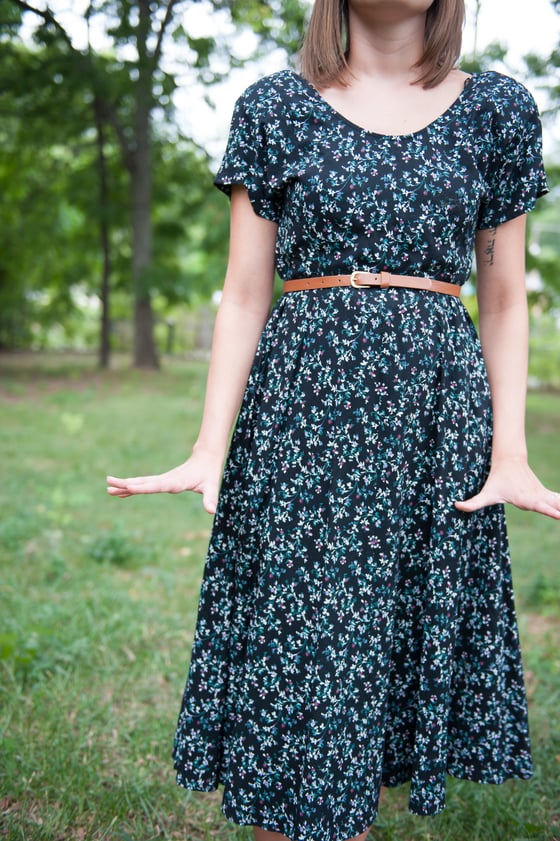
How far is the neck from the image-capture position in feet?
5.38

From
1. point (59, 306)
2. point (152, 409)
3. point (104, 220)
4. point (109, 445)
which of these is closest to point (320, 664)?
point (109, 445)

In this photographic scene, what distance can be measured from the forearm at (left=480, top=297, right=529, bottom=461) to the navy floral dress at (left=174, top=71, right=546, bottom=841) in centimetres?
4

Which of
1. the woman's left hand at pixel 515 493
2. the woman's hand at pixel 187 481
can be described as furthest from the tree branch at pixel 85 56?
the woman's left hand at pixel 515 493

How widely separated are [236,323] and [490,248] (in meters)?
0.56

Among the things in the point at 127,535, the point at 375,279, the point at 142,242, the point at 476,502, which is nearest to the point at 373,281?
the point at 375,279

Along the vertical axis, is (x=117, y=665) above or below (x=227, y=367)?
below

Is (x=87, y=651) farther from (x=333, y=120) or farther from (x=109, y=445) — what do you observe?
(x=109, y=445)

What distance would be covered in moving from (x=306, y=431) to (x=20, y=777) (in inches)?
54.5

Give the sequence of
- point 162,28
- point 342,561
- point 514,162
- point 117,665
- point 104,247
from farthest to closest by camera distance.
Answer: point 104,247, point 162,28, point 117,665, point 514,162, point 342,561

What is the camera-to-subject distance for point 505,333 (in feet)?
Result: 5.51

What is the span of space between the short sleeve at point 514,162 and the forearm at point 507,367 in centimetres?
19

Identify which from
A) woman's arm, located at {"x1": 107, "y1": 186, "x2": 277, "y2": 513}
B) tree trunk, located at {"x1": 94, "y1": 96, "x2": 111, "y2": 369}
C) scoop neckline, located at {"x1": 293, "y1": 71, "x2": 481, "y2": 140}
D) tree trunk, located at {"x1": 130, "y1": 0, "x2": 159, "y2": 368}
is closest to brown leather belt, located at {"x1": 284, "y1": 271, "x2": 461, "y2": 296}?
woman's arm, located at {"x1": 107, "y1": 186, "x2": 277, "y2": 513}

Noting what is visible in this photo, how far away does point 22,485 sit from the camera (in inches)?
226

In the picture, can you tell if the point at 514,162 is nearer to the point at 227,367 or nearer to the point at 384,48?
the point at 384,48
